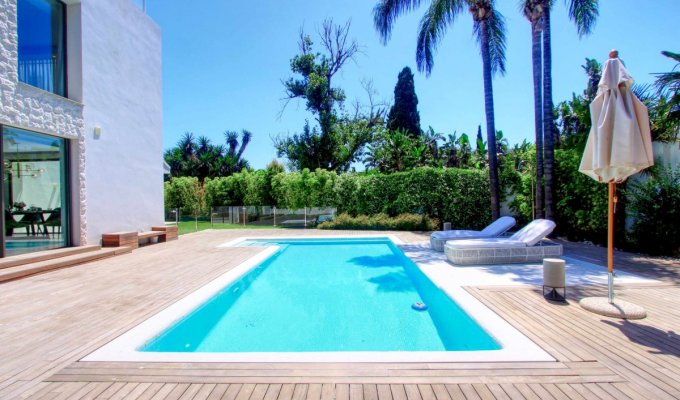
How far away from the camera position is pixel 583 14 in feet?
35.1

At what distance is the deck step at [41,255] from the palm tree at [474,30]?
39.6ft

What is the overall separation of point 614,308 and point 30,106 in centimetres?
1121

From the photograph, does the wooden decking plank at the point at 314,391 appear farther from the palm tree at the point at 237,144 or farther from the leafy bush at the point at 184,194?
the palm tree at the point at 237,144

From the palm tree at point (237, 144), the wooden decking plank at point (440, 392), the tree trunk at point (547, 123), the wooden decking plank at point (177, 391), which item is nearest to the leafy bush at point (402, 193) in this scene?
the tree trunk at point (547, 123)

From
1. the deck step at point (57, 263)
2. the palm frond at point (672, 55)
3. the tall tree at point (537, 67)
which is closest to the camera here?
the deck step at point (57, 263)

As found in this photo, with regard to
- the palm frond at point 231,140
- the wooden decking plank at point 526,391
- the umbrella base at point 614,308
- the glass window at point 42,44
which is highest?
the palm frond at point 231,140

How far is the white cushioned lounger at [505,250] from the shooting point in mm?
7367

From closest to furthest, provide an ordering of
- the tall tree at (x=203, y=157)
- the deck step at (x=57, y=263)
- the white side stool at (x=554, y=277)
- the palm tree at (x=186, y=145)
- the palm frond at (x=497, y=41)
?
the white side stool at (x=554, y=277) < the deck step at (x=57, y=263) < the palm frond at (x=497, y=41) < the tall tree at (x=203, y=157) < the palm tree at (x=186, y=145)

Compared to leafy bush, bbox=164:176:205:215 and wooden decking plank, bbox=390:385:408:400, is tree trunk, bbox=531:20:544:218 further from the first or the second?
leafy bush, bbox=164:176:205:215

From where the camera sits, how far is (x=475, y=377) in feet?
9.12

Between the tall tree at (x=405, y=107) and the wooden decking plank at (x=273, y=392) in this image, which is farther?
the tall tree at (x=405, y=107)

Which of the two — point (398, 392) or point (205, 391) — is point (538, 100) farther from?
point (205, 391)

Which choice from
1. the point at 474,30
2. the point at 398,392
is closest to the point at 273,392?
the point at 398,392

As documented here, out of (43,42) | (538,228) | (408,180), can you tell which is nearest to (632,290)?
(538,228)
